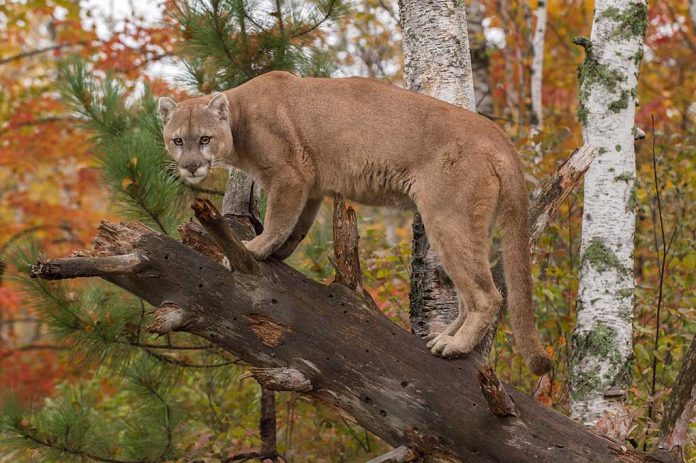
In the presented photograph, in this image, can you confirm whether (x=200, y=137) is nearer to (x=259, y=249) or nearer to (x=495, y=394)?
(x=259, y=249)

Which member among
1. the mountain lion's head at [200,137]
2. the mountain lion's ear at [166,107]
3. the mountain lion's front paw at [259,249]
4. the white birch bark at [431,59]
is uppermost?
the white birch bark at [431,59]

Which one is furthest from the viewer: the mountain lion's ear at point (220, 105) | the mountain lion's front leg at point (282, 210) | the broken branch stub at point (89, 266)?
the mountain lion's ear at point (220, 105)

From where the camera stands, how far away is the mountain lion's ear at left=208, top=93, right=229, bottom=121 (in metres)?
5.58

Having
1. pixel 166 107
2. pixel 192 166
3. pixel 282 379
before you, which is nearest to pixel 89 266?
pixel 282 379

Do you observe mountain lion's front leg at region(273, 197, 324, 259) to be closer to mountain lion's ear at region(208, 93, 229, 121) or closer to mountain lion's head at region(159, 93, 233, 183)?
mountain lion's head at region(159, 93, 233, 183)

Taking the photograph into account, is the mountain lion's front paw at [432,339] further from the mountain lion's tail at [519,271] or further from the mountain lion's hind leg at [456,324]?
the mountain lion's tail at [519,271]

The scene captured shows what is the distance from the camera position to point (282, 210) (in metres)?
5.42

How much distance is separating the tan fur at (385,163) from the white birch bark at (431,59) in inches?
17.2

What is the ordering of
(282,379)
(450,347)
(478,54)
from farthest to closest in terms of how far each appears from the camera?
(478,54) < (450,347) < (282,379)

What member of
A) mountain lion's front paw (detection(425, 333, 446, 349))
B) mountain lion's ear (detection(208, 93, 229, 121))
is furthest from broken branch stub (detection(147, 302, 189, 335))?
mountain lion's ear (detection(208, 93, 229, 121))

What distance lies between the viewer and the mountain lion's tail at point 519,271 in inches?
194

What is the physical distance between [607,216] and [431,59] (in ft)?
5.55

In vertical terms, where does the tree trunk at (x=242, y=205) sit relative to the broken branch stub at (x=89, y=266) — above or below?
above

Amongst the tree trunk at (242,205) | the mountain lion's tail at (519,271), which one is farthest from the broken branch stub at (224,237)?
the mountain lion's tail at (519,271)
